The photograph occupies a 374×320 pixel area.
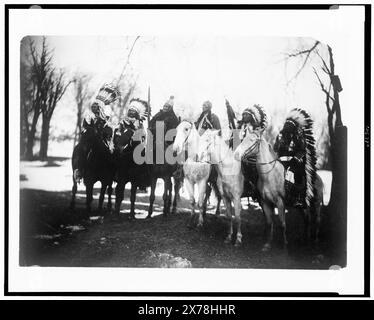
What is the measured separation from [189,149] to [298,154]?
44.3 inches

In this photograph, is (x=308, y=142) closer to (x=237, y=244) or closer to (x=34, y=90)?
(x=237, y=244)

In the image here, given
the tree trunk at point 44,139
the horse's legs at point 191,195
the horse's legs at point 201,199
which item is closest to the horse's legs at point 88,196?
the tree trunk at point 44,139

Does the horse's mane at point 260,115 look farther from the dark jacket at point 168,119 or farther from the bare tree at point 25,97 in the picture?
the bare tree at point 25,97

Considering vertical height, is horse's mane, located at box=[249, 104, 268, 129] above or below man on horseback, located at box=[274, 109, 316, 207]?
above

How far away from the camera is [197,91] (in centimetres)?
386

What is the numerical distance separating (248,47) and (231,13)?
1.23 feet

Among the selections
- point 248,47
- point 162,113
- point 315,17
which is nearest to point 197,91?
point 162,113

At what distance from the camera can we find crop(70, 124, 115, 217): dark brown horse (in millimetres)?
3908

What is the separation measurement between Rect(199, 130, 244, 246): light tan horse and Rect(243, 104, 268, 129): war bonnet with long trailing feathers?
395 millimetres

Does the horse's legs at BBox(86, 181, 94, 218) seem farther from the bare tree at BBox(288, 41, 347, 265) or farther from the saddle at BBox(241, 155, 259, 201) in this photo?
the bare tree at BBox(288, 41, 347, 265)

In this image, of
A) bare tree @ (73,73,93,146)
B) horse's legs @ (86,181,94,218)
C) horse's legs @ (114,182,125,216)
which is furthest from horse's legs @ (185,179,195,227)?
bare tree @ (73,73,93,146)

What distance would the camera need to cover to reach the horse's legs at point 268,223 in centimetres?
385

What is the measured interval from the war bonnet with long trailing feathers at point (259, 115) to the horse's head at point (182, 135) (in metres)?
0.64

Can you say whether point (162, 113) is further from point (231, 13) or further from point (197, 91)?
point (231, 13)
